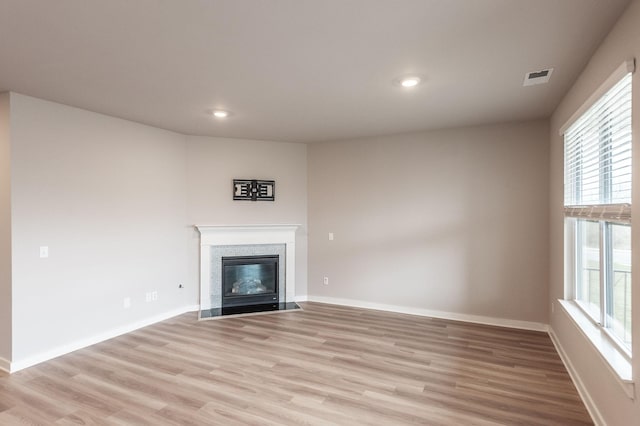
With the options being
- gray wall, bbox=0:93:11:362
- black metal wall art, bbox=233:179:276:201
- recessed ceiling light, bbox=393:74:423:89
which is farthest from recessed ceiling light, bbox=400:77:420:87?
gray wall, bbox=0:93:11:362

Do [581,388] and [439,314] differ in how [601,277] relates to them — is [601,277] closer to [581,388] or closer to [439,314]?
[581,388]

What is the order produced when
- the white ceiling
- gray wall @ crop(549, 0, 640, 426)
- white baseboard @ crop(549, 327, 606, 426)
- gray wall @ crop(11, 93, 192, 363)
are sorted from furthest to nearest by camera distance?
gray wall @ crop(11, 93, 192, 363) < white baseboard @ crop(549, 327, 606, 426) < the white ceiling < gray wall @ crop(549, 0, 640, 426)

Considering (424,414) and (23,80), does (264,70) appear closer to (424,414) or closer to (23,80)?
(23,80)

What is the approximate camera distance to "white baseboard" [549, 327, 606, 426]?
230 cm

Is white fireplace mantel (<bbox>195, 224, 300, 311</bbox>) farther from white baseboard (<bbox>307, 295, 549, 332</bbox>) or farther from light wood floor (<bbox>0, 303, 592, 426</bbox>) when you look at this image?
light wood floor (<bbox>0, 303, 592, 426</bbox>)

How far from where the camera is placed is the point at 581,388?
2.65m

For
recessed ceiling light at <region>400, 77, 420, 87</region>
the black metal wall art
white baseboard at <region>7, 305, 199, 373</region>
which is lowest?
white baseboard at <region>7, 305, 199, 373</region>

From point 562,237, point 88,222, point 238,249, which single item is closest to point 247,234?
point 238,249

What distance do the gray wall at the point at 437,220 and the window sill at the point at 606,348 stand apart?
1294 millimetres

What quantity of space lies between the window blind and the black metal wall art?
12.2ft

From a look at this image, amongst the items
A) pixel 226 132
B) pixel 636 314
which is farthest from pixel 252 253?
pixel 636 314

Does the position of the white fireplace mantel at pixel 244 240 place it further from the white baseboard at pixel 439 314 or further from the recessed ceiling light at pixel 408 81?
the recessed ceiling light at pixel 408 81

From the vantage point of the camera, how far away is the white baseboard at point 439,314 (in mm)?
4145

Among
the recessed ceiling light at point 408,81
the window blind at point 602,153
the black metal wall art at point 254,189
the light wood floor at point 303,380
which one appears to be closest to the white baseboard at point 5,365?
the light wood floor at point 303,380
